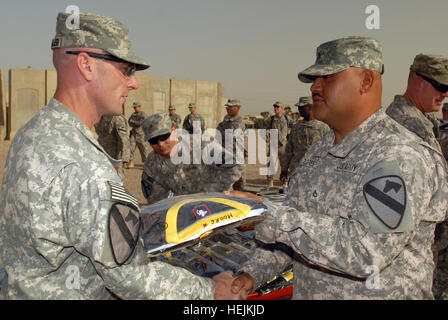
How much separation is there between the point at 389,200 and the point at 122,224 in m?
1.08

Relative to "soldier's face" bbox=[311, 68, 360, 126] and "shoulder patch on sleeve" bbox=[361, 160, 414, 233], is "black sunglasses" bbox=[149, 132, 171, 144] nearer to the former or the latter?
"soldier's face" bbox=[311, 68, 360, 126]

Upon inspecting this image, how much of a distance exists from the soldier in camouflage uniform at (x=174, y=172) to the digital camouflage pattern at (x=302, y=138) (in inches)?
131

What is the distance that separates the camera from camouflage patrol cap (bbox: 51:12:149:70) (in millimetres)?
1539

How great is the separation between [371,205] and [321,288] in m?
0.62

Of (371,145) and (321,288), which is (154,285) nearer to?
(321,288)

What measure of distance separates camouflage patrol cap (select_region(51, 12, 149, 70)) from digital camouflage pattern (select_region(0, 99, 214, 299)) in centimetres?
29

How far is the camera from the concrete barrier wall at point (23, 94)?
58.3 feet

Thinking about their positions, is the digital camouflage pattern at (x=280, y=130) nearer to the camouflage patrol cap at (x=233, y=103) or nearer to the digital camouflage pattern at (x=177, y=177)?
the camouflage patrol cap at (x=233, y=103)

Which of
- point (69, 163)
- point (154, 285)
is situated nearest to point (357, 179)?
point (154, 285)

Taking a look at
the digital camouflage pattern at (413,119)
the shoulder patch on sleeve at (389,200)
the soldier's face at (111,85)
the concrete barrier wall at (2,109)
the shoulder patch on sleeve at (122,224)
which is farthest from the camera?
the concrete barrier wall at (2,109)

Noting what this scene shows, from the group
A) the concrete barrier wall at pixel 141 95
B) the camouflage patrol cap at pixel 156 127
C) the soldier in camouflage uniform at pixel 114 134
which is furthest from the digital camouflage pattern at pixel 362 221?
the concrete barrier wall at pixel 141 95

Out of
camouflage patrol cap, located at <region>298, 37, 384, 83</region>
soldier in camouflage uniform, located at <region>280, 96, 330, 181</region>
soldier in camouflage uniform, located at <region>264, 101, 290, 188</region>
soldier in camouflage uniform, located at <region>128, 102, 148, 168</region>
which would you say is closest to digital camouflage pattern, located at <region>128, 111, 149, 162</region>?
soldier in camouflage uniform, located at <region>128, 102, 148, 168</region>

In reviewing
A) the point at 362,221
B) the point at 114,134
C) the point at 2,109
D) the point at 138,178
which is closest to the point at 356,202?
the point at 362,221
